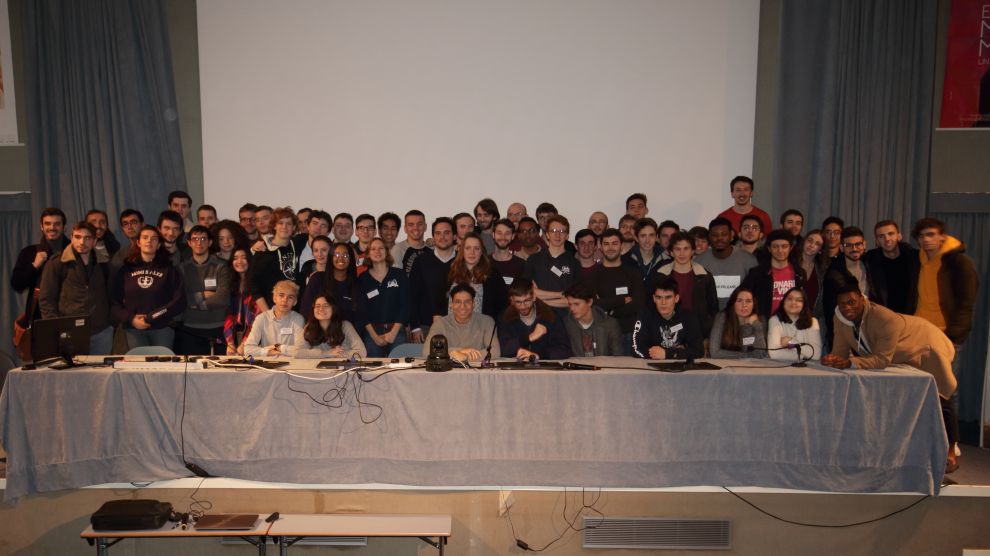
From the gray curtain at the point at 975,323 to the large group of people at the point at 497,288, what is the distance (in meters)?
1.62

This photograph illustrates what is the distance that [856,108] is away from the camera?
5.65m

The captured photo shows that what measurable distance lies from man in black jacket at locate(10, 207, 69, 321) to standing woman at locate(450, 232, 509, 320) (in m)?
2.98

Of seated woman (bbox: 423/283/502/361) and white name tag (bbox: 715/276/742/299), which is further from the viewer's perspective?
white name tag (bbox: 715/276/742/299)

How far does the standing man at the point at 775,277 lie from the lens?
4.24 meters

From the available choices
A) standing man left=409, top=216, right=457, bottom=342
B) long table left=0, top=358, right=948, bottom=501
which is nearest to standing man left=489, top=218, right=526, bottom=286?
standing man left=409, top=216, right=457, bottom=342

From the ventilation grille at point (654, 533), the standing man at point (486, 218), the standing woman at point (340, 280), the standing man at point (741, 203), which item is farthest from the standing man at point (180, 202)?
the standing man at point (741, 203)

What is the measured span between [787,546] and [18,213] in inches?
274

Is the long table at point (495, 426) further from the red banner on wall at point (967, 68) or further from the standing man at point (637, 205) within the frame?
the red banner on wall at point (967, 68)

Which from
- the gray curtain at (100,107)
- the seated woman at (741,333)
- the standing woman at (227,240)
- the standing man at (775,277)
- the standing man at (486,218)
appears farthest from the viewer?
the gray curtain at (100,107)

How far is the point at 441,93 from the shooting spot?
5.99 metres

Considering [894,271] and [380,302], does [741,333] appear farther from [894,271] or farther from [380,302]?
[380,302]

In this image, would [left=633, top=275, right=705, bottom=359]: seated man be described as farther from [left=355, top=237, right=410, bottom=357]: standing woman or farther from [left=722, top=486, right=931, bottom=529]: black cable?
[left=355, top=237, right=410, bottom=357]: standing woman

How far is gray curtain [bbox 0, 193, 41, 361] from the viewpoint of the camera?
20.0ft

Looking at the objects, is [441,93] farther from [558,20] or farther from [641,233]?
[641,233]
